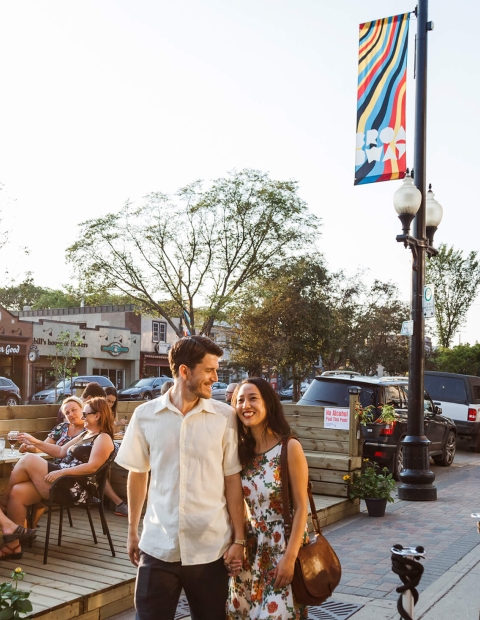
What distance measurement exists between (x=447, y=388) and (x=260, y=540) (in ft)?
52.5

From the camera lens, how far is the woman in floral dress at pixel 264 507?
3293 mm

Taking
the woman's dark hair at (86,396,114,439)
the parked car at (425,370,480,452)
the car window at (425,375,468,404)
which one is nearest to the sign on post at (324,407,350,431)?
the woman's dark hair at (86,396,114,439)

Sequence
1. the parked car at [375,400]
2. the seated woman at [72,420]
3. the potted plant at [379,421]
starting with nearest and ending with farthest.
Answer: the seated woman at [72,420] → the potted plant at [379,421] → the parked car at [375,400]

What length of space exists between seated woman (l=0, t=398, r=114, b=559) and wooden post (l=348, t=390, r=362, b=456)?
364 cm

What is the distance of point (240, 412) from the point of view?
11.3 feet

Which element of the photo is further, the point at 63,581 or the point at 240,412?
the point at 63,581

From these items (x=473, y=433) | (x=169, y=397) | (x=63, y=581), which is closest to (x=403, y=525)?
(x=63, y=581)

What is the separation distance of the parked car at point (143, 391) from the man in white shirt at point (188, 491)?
115 ft

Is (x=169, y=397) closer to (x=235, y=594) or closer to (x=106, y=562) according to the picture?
(x=235, y=594)

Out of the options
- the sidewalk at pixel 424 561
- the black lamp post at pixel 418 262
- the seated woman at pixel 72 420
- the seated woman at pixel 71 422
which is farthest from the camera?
the black lamp post at pixel 418 262

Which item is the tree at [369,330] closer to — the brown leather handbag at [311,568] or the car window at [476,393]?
the car window at [476,393]

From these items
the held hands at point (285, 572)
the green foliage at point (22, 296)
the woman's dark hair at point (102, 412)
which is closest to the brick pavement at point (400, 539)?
the woman's dark hair at point (102, 412)

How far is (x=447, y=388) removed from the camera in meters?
18.6

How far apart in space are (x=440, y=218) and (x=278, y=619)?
8.87 metres
